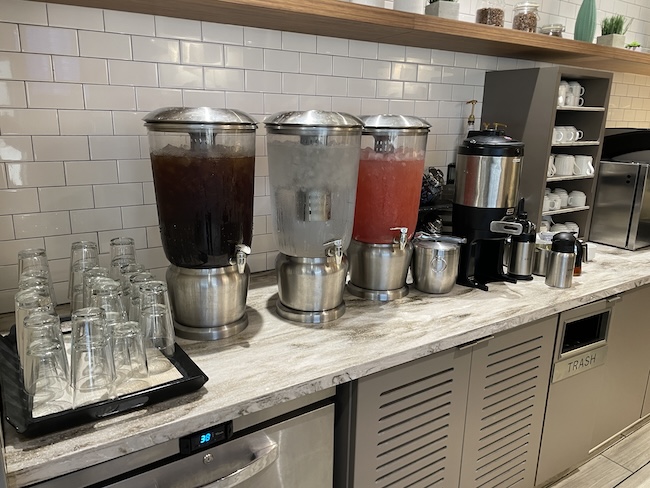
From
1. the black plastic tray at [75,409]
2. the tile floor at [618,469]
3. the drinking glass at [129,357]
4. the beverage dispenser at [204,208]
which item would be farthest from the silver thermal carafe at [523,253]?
the drinking glass at [129,357]

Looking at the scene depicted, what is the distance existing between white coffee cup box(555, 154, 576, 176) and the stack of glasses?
2.00m

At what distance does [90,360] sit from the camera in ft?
3.40

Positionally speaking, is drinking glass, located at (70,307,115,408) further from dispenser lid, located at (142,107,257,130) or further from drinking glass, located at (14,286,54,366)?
dispenser lid, located at (142,107,257,130)

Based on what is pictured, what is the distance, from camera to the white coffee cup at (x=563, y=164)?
2.41 metres

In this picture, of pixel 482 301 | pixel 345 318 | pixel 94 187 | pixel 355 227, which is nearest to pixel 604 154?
pixel 482 301

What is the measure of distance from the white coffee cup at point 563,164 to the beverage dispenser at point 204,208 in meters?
1.69

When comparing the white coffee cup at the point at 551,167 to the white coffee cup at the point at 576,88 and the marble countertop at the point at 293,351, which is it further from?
the marble countertop at the point at 293,351

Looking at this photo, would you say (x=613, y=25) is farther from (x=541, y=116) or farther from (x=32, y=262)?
(x=32, y=262)

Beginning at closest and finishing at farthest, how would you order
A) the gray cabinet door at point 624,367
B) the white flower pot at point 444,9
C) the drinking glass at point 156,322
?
the drinking glass at point 156,322 < the white flower pot at point 444,9 < the gray cabinet door at point 624,367

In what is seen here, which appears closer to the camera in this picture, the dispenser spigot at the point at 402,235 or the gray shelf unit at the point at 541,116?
the dispenser spigot at the point at 402,235

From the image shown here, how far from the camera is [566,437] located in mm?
2004

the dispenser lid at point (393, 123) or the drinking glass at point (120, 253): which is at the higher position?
the dispenser lid at point (393, 123)

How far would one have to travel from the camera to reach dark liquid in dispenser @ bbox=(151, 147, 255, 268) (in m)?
1.27

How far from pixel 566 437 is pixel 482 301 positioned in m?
0.76
